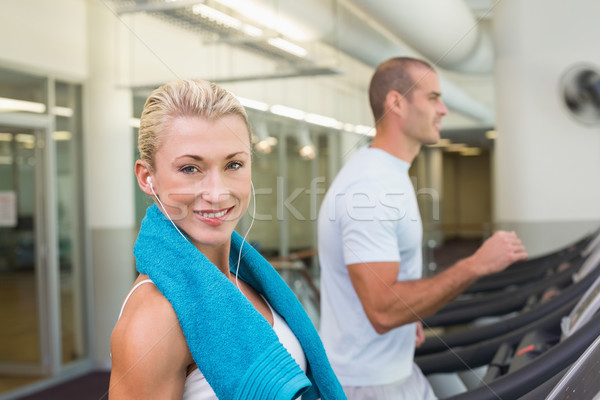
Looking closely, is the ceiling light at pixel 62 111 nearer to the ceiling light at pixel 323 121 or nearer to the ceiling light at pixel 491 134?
the ceiling light at pixel 323 121

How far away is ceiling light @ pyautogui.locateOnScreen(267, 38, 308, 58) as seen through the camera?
1940 millimetres

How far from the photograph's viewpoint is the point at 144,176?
471 mm

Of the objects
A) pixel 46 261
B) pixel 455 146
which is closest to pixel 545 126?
pixel 455 146

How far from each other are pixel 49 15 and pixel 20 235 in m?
0.83

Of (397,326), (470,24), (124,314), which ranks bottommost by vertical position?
(397,326)

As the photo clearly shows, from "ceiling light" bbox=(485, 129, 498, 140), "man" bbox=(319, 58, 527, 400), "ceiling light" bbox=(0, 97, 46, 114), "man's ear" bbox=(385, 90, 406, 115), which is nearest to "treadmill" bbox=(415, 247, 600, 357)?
"man" bbox=(319, 58, 527, 400)

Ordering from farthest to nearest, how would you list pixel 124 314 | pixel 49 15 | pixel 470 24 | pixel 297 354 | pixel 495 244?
pixel 49 15, pixel 470 24, pixel 495 244, pixel 297 354, pixel 124 314

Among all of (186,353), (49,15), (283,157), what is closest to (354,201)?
(186,353)

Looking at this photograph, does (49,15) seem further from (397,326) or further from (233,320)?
(233,320)

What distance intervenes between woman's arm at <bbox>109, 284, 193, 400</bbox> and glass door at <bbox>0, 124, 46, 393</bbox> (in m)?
2.12

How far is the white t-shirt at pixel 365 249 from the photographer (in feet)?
2.60

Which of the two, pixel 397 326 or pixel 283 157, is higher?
pixel 283 157

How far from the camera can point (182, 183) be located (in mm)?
456

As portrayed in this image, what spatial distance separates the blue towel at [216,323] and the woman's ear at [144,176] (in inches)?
0.8
